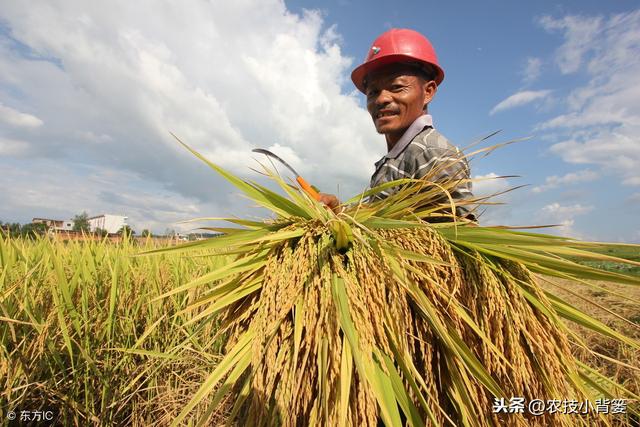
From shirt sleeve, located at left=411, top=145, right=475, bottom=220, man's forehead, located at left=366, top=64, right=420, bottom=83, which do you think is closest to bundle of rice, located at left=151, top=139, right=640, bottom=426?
shirt sleeve, located at left=411, top=145, right=475, bottom=220

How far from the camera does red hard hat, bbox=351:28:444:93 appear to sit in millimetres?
2002

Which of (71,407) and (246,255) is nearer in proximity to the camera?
→ (246,255)

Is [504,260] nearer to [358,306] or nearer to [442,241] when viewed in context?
[442,241]

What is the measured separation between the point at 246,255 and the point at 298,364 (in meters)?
0.40

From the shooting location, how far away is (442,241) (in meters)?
1.08

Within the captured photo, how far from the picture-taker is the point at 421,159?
5.50ft

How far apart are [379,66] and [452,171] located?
1065 millimetres

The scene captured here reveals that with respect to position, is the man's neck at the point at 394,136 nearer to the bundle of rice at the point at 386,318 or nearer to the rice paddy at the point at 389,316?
the rice paddy at the point at 389,316

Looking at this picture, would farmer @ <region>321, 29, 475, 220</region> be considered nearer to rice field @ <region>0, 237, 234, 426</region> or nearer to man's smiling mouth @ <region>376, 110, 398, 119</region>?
man's smiling mouth @ <region>376, 110, 398, 119</region>

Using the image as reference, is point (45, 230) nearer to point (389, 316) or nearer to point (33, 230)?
point (33, 230)

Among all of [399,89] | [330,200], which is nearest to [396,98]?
[399,89]

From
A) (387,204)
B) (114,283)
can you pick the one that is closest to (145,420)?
(114,283)

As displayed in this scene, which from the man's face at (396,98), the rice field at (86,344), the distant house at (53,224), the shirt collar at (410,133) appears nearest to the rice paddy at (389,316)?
the shirt collar at (410,133)

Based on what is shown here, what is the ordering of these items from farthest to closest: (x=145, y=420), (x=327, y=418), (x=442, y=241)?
(x=145, y=420)
(x=442, y=241)
(x=327, y=418)
